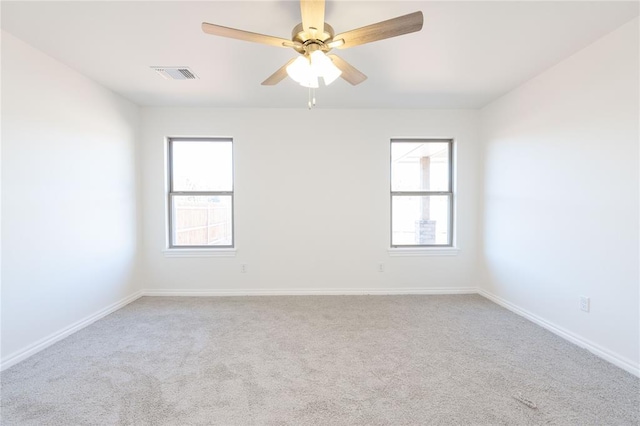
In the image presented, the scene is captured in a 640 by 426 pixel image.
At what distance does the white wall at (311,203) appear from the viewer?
3.57 metres

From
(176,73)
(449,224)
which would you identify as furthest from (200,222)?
(449,224)

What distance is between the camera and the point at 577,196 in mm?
2301

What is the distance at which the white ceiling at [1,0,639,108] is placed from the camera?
1.75 metres

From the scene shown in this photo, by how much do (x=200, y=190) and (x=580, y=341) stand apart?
432 centimetres

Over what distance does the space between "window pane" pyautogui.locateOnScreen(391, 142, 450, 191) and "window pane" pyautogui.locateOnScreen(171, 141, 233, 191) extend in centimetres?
232

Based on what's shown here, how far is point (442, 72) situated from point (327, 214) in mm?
2031

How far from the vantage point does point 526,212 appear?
112 inches

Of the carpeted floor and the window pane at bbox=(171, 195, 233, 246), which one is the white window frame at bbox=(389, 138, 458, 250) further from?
the window pane at bbox=(171, 195, 233, 246)

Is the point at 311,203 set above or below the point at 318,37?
below

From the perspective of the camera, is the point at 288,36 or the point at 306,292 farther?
the point at 306,292

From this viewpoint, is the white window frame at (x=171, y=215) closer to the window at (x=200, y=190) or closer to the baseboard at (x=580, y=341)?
the window at (x=200, y=190)

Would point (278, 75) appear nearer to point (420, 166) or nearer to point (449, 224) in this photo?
point (420, 166)

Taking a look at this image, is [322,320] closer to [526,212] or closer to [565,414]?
[565,414]

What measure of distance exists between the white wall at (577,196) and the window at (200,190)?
3470 mm
